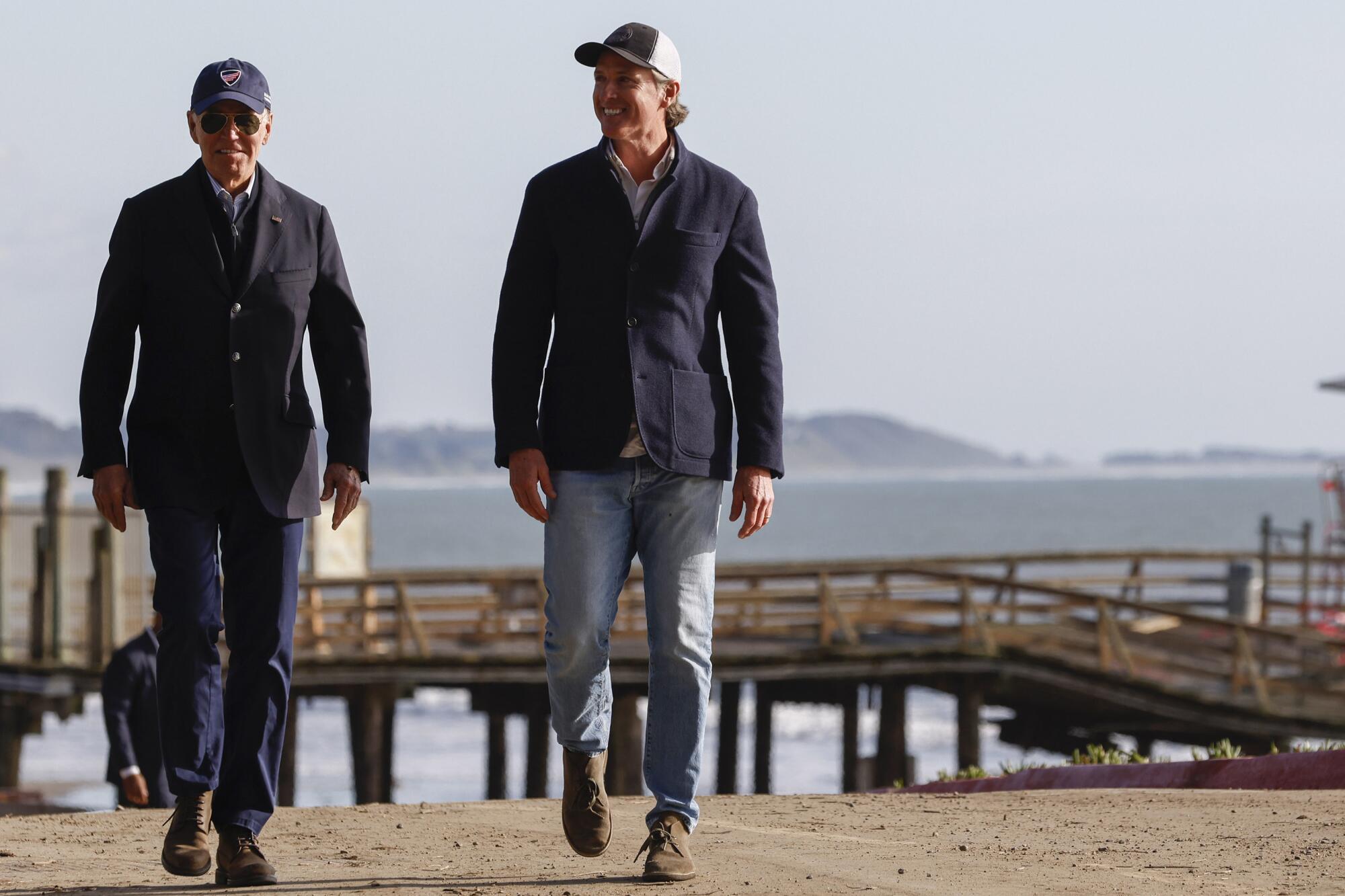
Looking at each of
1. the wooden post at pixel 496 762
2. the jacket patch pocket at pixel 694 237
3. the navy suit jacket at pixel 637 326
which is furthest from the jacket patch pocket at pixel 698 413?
the wooden post at pixel 496 762

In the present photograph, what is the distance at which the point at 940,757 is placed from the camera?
42.2 m

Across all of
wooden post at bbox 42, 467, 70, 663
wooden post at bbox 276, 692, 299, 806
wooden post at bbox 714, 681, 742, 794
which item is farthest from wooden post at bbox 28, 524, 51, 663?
wooden post at bbox 714, 681, 742, 794

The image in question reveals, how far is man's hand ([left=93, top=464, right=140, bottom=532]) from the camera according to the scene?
15.3 feet

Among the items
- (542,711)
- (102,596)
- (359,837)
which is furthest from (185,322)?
(542,711)

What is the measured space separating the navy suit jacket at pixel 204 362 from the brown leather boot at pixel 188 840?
0.72 metres

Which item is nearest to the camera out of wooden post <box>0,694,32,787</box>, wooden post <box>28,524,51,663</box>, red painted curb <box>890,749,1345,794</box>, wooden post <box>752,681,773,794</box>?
red painted curb <box>890,749,1345,794</box>

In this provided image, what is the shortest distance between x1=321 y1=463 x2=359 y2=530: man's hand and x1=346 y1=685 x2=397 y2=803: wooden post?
1476 centimetres

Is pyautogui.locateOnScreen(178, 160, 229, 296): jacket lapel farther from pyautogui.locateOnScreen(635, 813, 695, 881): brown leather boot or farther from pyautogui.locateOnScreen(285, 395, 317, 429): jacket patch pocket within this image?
pyautogui.locateOnScreen(635, 813, 695, 881): brown leather boot

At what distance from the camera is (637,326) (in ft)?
15.6

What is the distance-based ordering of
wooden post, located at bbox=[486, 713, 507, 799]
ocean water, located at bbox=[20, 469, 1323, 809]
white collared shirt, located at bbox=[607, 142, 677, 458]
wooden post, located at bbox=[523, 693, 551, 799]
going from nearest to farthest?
white collared shirt, located at bbox=[607, 142, 677, 458] < wooden post, located at bbox=[523, 693, 551, 799] < wooden post, located at bbox=[486, 713, 507, 799] < ocean water, located at bbox=[20, 469, 1323, 809]

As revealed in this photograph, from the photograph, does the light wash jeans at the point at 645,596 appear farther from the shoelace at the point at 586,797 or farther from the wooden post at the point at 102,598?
the wooden post at the point at 102,598

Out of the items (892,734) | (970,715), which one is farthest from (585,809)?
(892,734)

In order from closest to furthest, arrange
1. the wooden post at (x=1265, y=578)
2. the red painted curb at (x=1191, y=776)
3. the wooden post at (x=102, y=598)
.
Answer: the red painted curb at (x=1191, y=776) → the wooden post at (x=102, y=598) → the wooden post at (x=1265, y=578)

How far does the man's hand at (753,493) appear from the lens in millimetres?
4844
